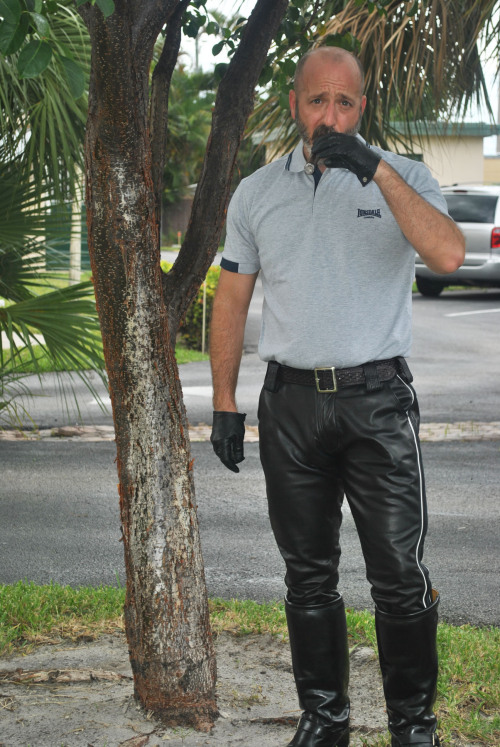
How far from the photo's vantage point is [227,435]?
3.18 meters

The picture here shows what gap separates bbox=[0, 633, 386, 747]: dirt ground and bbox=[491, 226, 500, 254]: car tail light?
48.5 feet

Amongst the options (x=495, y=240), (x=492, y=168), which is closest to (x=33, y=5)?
(x=495, y=240)

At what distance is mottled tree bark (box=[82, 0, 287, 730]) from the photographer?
315cm

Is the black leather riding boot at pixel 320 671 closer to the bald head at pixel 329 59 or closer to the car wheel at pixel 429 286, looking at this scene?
the bald head at pixel 329 59

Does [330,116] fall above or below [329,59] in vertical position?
below

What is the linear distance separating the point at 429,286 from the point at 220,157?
1647 cm

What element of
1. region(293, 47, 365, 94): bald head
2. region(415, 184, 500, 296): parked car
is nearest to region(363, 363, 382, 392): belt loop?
region(293, 47, 365, 94): bald head

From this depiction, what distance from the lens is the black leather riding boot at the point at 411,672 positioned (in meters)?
2.85

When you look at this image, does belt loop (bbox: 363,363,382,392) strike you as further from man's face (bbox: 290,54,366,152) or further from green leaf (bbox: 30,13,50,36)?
green leaf (bbox: 30,13,50,36)

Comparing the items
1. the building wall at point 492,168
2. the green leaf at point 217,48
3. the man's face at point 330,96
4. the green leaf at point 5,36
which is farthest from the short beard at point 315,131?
the building wall at point 492,168

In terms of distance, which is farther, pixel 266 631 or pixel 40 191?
pixel 40 191

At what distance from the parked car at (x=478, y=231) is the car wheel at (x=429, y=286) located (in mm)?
561

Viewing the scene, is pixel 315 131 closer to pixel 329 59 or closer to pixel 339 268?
pixel 329 59

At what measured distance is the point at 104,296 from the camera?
3207 mm
